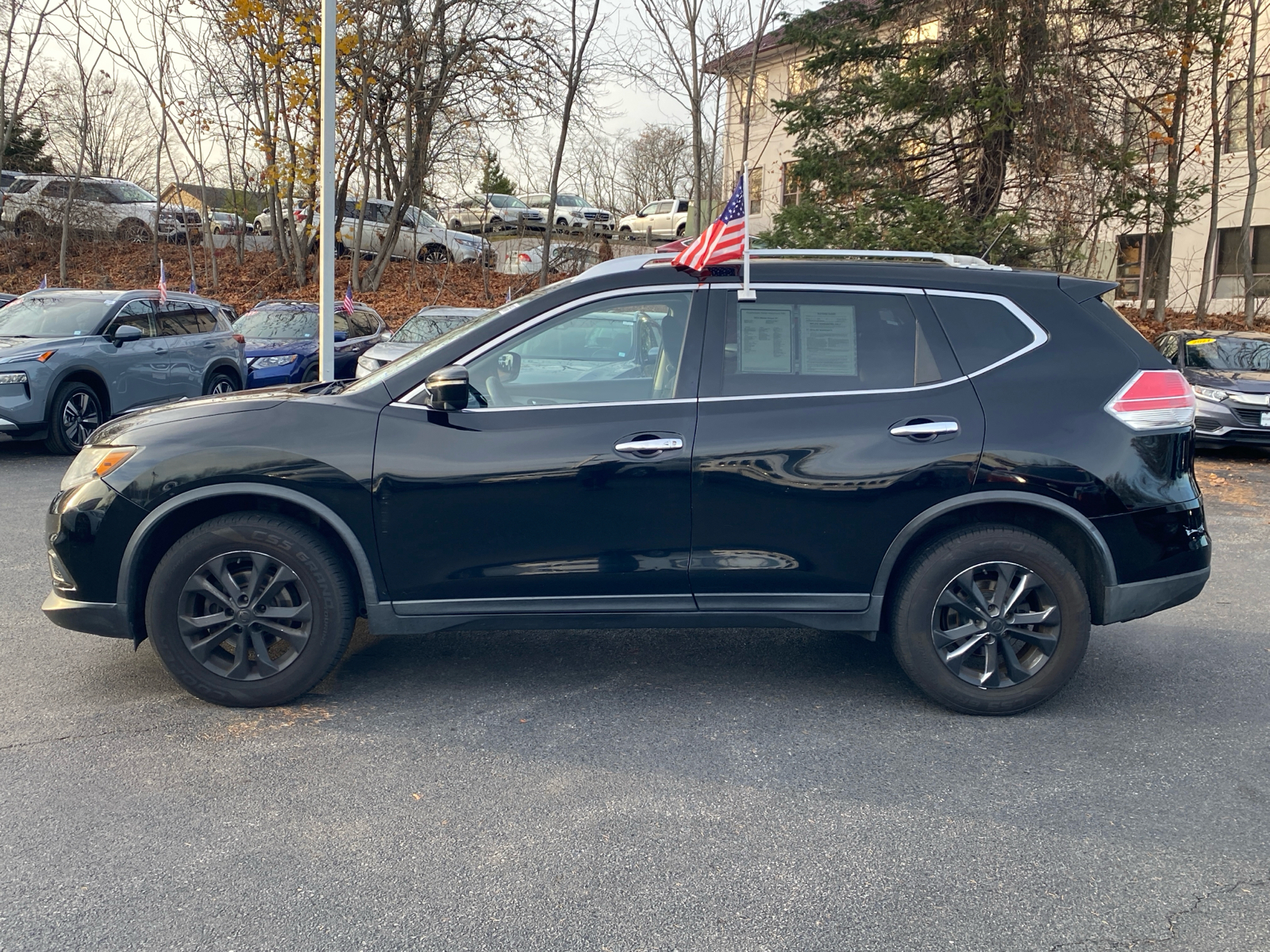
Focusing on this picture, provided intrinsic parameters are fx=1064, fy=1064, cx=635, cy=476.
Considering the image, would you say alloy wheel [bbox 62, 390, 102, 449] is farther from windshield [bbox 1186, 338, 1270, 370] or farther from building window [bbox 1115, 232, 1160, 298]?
building window [bbox 1115, 232, 1160, 298]

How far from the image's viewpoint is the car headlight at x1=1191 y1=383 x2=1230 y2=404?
1242 cm

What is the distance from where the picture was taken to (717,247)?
4422 mm

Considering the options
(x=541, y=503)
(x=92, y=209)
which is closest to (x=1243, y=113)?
(x=541, y=503)

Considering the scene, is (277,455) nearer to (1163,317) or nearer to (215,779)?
(215,779)

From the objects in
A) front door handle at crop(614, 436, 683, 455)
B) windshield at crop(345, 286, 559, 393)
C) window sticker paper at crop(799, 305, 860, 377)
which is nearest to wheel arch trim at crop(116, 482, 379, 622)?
windshield at crop(345, 286, 559, 393)

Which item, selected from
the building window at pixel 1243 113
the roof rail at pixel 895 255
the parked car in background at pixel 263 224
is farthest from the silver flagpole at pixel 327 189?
the parked car in background at pixel 263 224

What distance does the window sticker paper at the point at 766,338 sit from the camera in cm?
439

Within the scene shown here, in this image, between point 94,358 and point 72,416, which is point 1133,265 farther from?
point 72,416

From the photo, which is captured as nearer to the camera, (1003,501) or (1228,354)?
(1003,501)

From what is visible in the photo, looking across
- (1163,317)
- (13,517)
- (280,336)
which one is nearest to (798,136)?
(280,336)

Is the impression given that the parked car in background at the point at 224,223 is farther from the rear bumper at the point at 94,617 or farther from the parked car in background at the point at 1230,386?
the rear bumper at the point at 94,617

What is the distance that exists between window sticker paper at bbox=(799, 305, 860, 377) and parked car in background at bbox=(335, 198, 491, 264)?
78.3 ft

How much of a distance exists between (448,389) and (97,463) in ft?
4.88

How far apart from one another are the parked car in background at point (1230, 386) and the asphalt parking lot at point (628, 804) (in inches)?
320
